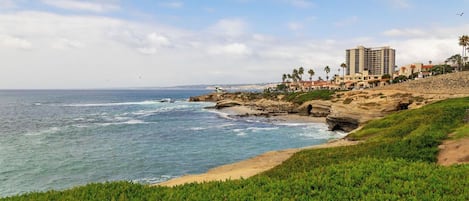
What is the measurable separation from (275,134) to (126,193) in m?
37.3

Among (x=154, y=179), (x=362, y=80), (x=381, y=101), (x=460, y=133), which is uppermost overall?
(x=362, y=80)

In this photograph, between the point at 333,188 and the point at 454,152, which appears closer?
the point at 333,188

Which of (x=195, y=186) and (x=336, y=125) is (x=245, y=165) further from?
(x=336, y=125)

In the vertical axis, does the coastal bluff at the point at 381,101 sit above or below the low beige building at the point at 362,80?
below

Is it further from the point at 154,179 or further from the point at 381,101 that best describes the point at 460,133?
the point at 381,101

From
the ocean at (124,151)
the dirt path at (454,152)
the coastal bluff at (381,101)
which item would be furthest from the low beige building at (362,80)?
the dirt path at (454,152)

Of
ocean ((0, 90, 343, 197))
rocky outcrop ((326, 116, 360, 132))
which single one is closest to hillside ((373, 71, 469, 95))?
rocky outcrop ((326, 116, 360, 132))

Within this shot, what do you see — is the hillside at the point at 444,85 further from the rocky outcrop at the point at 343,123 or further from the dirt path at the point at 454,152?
the dirt path at the point at 454,152

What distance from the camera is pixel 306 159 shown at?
54.4 feet

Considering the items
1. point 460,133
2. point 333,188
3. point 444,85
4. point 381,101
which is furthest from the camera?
point 444,85

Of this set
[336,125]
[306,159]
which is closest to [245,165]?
[306,159]

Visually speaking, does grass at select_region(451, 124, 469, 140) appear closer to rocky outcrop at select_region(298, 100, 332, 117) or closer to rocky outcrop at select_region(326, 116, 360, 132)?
rocky outcrop at select_region(326, 116, 360, 132)

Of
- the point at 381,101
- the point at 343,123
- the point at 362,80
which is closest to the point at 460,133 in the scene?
the point at 343,123

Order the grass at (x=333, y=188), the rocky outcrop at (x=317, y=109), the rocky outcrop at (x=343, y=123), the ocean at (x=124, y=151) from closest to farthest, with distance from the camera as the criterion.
Result: 1. the grass at (x=333, y=188)
2. the ocean at (x=124, y=151)
3. the rocky outcrop at (x=343, y=123)
4. the rocky outcrop at (x=317, y=109)
